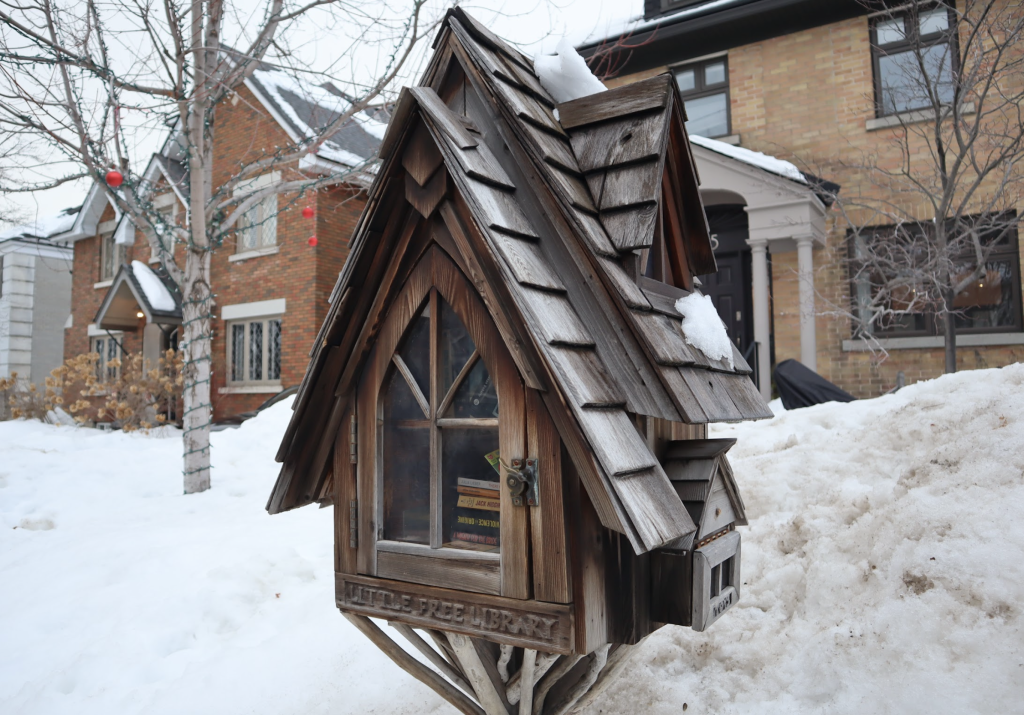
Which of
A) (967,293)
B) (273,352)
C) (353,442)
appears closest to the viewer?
(353,442)

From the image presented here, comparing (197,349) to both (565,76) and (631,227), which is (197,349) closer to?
(565,76)

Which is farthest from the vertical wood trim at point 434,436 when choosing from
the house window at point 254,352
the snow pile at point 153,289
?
the snow pile at point 153,289

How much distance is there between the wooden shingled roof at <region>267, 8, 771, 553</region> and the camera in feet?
5.57

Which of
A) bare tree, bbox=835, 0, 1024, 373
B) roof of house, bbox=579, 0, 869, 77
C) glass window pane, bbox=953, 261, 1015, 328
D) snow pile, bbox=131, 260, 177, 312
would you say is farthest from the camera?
snow pile, bbox=131, 260, 177, 312

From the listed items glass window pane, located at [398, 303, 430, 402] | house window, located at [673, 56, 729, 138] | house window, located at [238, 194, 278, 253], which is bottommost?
glass window pane, located at [398, 303, 430, 402]

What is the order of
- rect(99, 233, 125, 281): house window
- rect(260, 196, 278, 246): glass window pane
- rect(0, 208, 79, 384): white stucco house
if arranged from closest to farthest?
rect(260, 196, 278, 246): glass window pane → rect(99, 233, 125, 281): house window → rect(0, 208, 79, 384): white stucco house

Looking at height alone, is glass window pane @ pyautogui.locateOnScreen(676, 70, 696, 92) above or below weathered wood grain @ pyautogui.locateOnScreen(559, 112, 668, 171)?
above

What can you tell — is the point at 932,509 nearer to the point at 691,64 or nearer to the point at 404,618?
the point at 404,618

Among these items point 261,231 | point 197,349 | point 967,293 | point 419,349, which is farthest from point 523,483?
point 261,231

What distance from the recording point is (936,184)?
866cm

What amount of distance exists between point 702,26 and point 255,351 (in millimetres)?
9913

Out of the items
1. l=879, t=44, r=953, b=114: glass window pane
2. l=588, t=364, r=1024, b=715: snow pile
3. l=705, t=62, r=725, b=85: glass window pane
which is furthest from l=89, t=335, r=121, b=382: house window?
l=879, t=44, r=953, b=114: glass window pane

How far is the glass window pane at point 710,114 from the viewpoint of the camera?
11578 millimetres

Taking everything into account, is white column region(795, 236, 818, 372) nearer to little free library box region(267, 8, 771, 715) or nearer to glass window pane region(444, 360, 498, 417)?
little free library box region(267, 8, 771, 715)
